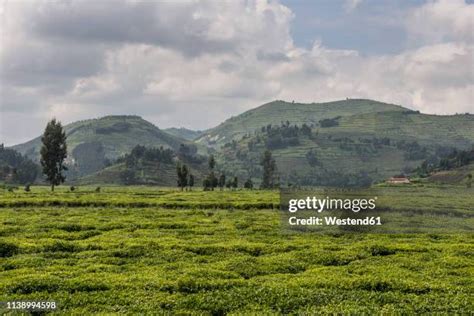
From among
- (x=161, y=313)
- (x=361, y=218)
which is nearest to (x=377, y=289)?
(x=161, y=313)

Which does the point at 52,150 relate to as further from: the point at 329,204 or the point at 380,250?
the point at 380,250

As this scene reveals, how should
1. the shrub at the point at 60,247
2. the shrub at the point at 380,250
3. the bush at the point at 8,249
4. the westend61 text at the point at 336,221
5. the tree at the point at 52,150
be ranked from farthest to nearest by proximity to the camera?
the tree at the point at 52,150 < the westend61 text at the point at 336,221 < the shrub at the point at 380,250 < the shrub at the point at 60,247 < the bush at the point at 8,249

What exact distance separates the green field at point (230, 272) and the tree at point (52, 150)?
103 m

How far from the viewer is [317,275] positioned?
3209cm

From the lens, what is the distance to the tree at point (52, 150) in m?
151

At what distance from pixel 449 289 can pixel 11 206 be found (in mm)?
83942

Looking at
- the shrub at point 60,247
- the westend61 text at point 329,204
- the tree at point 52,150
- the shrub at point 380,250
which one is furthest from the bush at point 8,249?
the tree at point 52,150

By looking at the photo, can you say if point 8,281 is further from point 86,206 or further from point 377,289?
point 86,206

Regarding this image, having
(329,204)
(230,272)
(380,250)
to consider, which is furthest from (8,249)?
(329,204)

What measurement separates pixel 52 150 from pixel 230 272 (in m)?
134

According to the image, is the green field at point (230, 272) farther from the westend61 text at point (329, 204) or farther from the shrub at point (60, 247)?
the westend61 text at point (329, 204)

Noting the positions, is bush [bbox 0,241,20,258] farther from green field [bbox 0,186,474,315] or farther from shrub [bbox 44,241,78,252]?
shrub [bbox 44,241,78,252]

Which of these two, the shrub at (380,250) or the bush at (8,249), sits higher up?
the bush at (8,249)

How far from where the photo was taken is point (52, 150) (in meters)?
151
